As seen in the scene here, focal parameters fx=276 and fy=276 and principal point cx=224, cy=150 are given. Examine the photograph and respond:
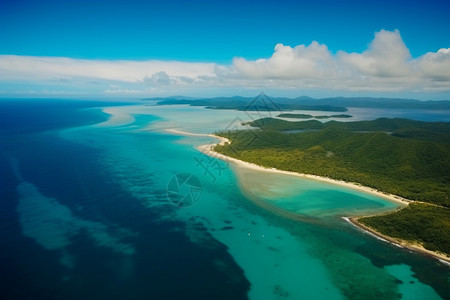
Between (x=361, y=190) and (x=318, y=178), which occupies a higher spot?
(x=318, y=178)

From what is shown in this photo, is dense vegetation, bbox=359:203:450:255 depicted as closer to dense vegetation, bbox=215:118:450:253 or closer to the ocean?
dense vegetation, bbox=215:118:450:253

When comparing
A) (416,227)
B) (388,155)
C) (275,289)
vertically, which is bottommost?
(275,289)

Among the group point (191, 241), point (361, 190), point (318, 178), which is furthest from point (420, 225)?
point (191, 241)

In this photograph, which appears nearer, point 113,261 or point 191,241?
point 113,261

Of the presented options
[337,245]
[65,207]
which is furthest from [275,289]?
[65,207]

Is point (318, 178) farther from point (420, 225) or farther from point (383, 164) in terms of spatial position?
point (420, 225)

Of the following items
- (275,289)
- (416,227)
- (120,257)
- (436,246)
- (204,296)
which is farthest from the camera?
(416,227)

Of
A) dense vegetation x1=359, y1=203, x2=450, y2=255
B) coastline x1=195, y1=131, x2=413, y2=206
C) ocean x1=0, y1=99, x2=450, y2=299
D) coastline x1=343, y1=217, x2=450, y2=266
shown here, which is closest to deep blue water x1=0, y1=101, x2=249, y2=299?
ocean x1=0, y1=99, x2=450, y2=299

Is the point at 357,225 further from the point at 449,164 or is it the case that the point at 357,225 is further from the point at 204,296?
the point at 449,164
